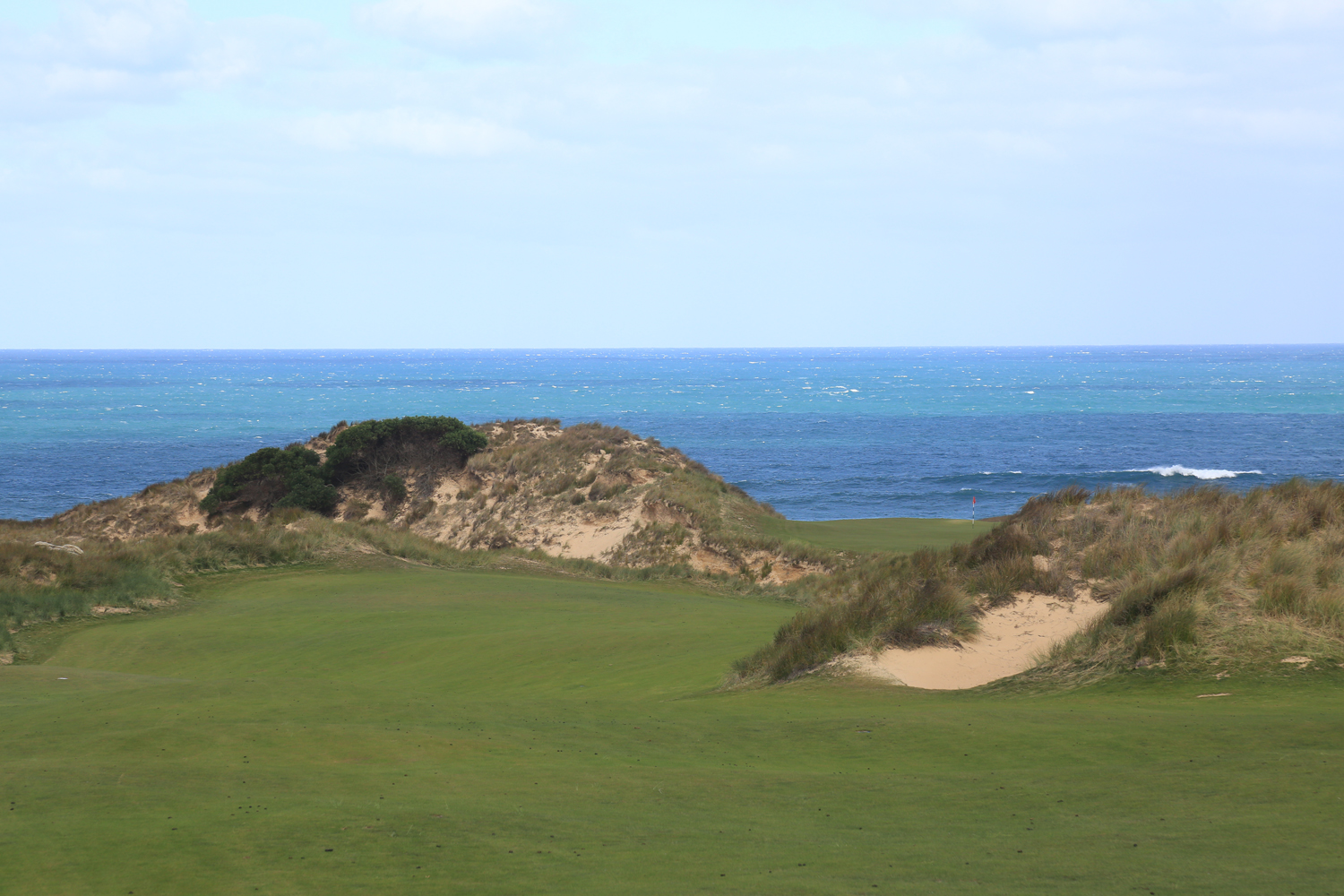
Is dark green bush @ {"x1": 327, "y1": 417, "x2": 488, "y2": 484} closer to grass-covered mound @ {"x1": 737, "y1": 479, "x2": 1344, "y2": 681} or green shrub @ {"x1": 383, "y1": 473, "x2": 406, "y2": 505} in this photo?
green shrub @ {"x1": 383, "y1": 473, "x2": 406, "y2": 505}

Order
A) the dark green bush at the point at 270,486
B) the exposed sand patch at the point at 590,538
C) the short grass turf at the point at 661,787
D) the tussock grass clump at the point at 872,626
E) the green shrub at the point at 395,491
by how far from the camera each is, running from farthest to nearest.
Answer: the green shrub at the point at 395,491 → the dark green bush at the point at 270,486 → the exposed sand patch at the point at 590,538 → the tussock grass clump at the point at 872,626 → the short grass turf at the point at 661,787

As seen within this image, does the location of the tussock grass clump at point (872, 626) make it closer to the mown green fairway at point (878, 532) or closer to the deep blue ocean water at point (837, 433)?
the mown green fairway at point (878, 532)

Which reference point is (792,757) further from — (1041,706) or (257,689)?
(257,689)

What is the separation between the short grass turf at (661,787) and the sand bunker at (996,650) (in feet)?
2.49

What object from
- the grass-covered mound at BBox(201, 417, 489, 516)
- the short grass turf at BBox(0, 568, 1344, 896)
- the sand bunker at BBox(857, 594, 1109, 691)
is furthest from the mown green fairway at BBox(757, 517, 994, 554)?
the short grass turf at BBox(0, 568, 1344, 896)

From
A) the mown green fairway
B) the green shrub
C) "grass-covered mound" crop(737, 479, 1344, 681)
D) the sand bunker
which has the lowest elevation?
the mown green fairway

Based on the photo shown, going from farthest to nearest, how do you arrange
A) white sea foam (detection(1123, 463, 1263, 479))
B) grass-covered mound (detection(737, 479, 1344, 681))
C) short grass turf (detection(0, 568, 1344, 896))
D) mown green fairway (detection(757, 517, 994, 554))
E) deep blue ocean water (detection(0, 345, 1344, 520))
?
deep blue ocean water (detection(0, 345, 1344, 520)) < white sea foam (detection(1123, 463, 1263, 479)) < mown green fairway (detection(757, 517, 994, 554)) < grass-covered mound (detection(737, 479, 1344, 681)) < short grass turf (detection(0, 568, 1344, 896))

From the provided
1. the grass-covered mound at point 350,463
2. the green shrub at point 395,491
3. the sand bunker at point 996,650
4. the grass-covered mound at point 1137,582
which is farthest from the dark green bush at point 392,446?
the sand bunker at point 996,650

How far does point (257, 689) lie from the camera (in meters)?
11.6

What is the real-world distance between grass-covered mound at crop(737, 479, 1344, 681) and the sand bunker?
7.5 inches

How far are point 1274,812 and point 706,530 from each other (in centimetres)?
2831

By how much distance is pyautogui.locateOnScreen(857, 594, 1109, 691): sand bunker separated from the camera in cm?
1296

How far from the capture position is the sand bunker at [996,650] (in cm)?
1296

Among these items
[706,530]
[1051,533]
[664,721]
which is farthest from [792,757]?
[706,530]
